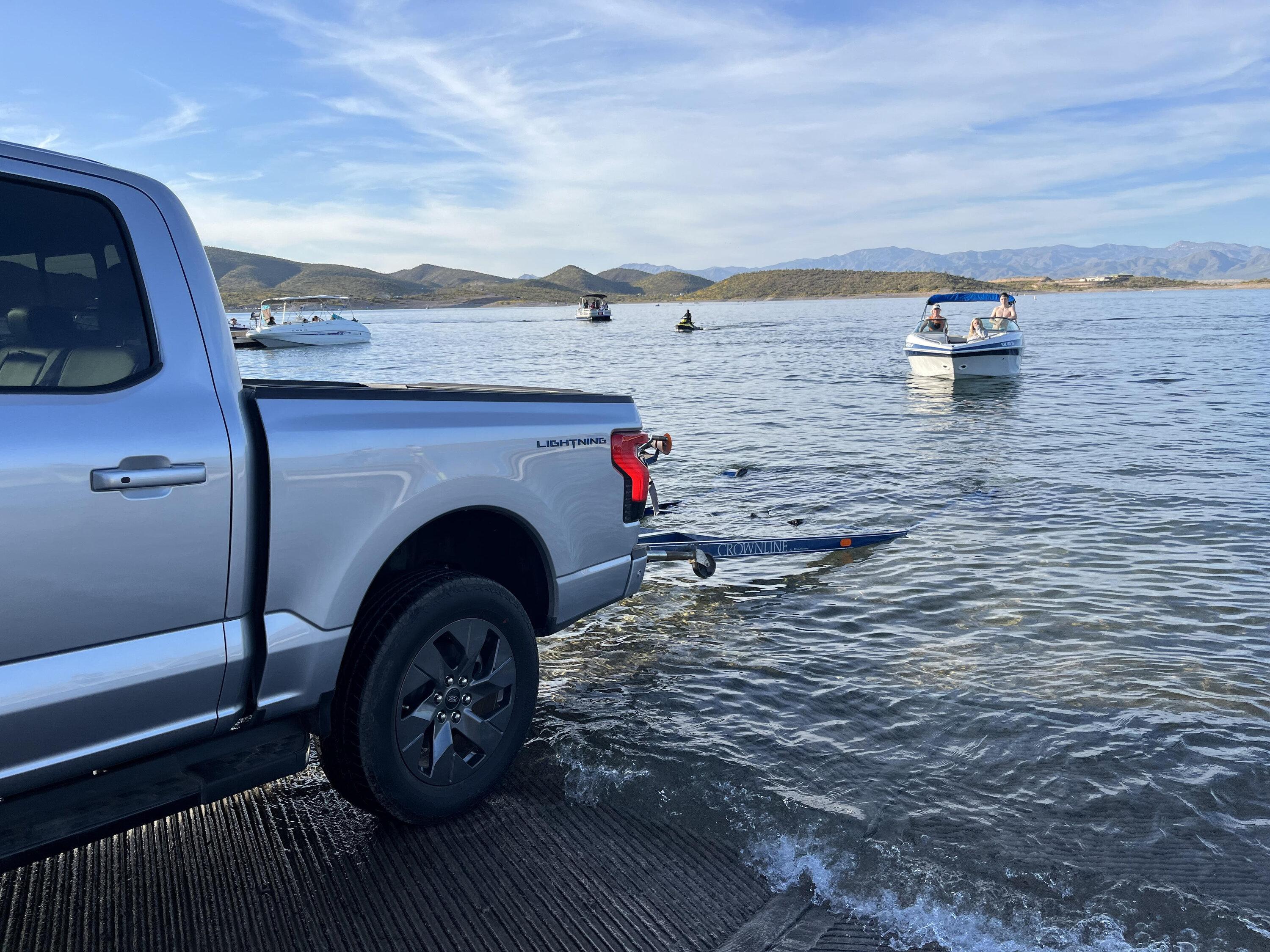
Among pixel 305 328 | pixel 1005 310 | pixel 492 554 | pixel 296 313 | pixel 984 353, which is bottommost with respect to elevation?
pixel 305 328

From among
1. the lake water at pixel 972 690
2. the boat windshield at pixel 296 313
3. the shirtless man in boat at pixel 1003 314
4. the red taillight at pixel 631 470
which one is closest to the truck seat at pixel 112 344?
the red taillight at pixel 631 470

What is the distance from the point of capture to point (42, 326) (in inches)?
98.8

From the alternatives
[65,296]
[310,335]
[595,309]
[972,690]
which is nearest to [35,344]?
[65,296]

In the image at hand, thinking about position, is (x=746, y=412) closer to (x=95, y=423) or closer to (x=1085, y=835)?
(x=1085, y=835)

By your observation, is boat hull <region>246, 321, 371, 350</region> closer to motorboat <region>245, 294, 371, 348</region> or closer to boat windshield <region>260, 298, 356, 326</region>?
motorboat <region>245, 294, 371, 348</region>

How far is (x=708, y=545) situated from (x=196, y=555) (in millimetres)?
4049

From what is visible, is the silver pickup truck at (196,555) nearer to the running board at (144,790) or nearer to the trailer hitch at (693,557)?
the running board at (144,790)

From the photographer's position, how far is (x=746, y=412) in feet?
62.2

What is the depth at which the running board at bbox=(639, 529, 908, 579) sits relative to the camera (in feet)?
19.7

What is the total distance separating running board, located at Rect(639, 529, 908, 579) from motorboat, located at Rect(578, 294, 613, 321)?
91.9 m

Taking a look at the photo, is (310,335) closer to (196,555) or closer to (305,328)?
(305,328)

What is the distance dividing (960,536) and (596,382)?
1934cm

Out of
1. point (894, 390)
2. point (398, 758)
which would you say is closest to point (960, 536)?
point (398, 758)

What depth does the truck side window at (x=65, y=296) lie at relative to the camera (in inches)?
96.4
